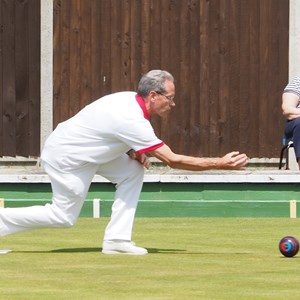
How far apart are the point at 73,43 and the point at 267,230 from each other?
565cm

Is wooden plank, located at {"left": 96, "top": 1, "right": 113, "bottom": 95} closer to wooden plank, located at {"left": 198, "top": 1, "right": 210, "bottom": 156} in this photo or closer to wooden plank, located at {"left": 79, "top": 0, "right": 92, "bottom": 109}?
wooden plank, located at {"left": 79, "top": 0, "right": 92, "bottom": 109}

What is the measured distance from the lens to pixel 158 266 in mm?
7934

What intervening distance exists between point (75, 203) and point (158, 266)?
36.9 inches

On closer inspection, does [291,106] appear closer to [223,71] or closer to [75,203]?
[75,203]

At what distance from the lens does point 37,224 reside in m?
8.67

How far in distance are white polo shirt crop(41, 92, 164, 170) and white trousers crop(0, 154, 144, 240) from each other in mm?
77

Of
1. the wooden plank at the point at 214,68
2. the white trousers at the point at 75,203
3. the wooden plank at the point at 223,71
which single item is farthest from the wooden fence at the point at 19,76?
the white trousers at the point at 75,203

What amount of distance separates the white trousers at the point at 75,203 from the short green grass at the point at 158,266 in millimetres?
182

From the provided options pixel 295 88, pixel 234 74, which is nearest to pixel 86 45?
pixel 234 74

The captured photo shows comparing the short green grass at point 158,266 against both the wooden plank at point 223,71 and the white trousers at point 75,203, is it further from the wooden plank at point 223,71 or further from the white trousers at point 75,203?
the wooden plank at point 223,71

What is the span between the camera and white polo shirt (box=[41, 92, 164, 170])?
846cm

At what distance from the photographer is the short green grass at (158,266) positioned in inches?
269

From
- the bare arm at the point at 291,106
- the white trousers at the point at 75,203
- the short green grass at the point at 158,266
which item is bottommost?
the short green grass at the point at 158,266

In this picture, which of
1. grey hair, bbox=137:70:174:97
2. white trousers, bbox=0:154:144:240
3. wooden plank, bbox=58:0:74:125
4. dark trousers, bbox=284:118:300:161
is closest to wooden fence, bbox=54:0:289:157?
wooden plank, bbox=58:0:74:125
